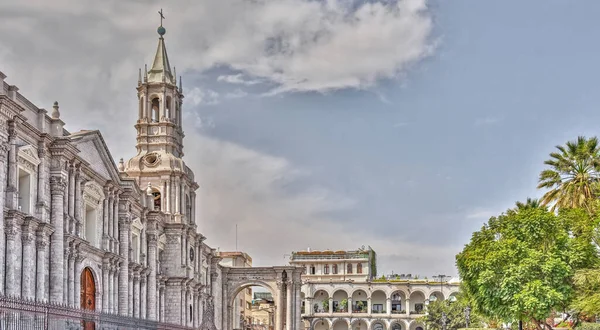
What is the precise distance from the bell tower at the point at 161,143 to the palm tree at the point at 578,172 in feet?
81.2

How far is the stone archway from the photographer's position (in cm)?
7012

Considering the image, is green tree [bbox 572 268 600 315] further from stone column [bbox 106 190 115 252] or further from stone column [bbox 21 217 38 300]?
stone column [bbox 21 217 38 300]

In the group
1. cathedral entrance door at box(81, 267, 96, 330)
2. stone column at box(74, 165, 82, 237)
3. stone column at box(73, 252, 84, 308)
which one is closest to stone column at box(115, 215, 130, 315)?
cathedral entrance door at box(81, 267, 96, 330)

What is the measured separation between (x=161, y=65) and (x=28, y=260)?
27648 mm

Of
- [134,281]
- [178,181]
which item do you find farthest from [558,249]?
[178,181]

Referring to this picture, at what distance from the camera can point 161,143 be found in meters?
55.9

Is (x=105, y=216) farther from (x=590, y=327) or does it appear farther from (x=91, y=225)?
(x=590, y=327)

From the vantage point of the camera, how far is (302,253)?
350 feet

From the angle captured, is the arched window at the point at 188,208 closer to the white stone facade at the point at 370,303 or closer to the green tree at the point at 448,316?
the green tree at the point at 448,316

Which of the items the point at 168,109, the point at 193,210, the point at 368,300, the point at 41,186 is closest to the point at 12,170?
the point at 41,186

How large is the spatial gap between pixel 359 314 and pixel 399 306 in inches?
222

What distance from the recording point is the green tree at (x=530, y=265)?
38719 millimetres

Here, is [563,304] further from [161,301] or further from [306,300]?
[306,300]

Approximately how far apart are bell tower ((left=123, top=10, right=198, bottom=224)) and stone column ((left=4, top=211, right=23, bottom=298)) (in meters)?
23.7
